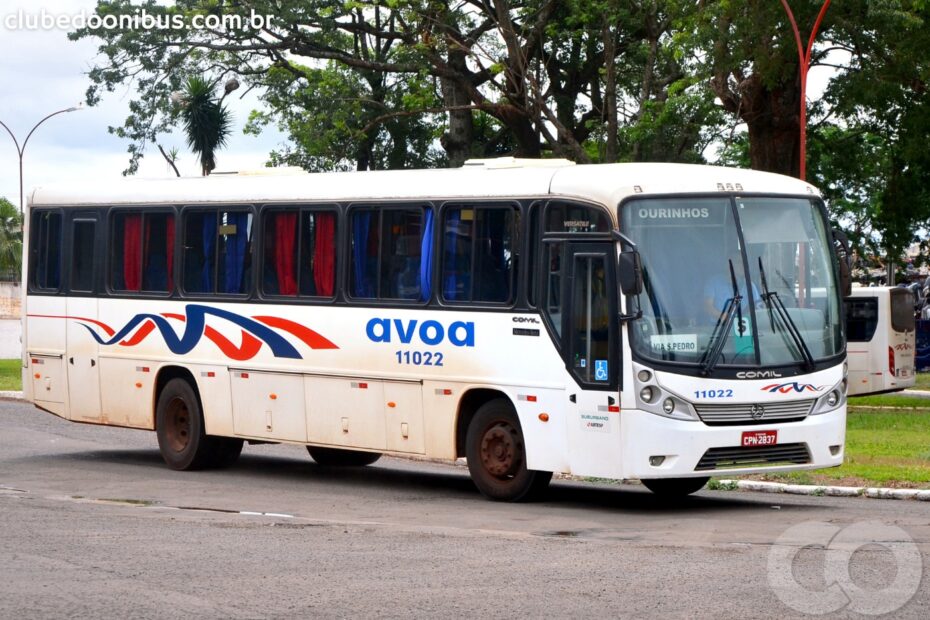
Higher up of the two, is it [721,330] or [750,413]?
[721,330]

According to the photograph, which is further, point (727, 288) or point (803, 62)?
point (803, 62)

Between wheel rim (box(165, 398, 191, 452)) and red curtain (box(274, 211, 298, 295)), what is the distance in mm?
2210

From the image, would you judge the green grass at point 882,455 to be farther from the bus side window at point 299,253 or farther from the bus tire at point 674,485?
the bus side window at point 299,253

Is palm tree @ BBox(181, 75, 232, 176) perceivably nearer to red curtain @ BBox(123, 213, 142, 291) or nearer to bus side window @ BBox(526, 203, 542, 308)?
red curtain @ BBox(123, 213, 142, 291)

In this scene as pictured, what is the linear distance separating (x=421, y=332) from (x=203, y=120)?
29.1m

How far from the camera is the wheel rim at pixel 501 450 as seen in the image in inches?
563

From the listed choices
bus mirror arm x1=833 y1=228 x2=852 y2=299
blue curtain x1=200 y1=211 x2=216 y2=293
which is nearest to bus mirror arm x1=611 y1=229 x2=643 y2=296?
bus mirror arm x1=833 y1=228 x2=852 y2=299

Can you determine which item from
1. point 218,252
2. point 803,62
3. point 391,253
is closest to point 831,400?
point 391,253

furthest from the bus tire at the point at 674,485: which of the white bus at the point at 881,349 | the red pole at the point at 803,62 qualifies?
the white bus at the point at 881,349

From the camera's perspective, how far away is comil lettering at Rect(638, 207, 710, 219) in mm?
13562

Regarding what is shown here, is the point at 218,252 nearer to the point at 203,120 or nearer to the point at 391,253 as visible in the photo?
the point at 391,253

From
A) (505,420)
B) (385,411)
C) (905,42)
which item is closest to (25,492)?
(385,411)

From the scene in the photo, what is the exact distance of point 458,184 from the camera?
592 inches

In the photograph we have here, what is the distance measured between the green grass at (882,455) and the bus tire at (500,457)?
139 inches
